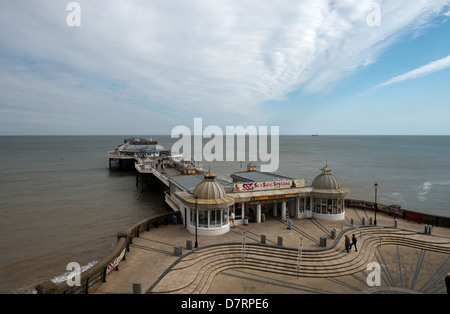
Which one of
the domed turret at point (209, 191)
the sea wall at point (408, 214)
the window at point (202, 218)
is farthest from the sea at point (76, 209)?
the sea wall at point (408, 214)

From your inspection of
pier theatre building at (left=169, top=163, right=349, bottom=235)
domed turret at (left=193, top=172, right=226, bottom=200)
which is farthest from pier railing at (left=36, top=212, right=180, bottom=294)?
domed turret at (left=193, top=172, right=226, bottom=200)

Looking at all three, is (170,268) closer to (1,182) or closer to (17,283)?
(17,283)

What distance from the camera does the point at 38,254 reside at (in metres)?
24.1

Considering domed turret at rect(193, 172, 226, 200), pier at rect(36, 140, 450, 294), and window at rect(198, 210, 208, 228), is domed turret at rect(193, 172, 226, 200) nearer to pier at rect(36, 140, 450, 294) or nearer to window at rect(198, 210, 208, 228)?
pier at rect(36, 140, 450, 294)

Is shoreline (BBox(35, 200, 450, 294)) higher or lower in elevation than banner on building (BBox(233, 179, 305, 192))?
lower

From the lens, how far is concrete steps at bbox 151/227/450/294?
16.2 meters

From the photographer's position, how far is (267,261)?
1883 cm

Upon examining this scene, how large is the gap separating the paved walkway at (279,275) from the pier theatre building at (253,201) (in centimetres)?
130

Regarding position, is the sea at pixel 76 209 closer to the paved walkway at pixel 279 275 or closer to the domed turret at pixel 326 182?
the paved walkway at pixel 279 275

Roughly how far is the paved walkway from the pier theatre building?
1302 mm

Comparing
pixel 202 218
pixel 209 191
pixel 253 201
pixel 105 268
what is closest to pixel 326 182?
pixel 253 201

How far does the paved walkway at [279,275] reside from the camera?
15891 mm

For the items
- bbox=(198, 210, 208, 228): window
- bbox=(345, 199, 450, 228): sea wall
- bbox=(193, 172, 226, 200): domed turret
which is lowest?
bbox=(345, 199, 450, 228): sea wall

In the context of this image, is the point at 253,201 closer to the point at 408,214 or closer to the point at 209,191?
the point at 209,191
